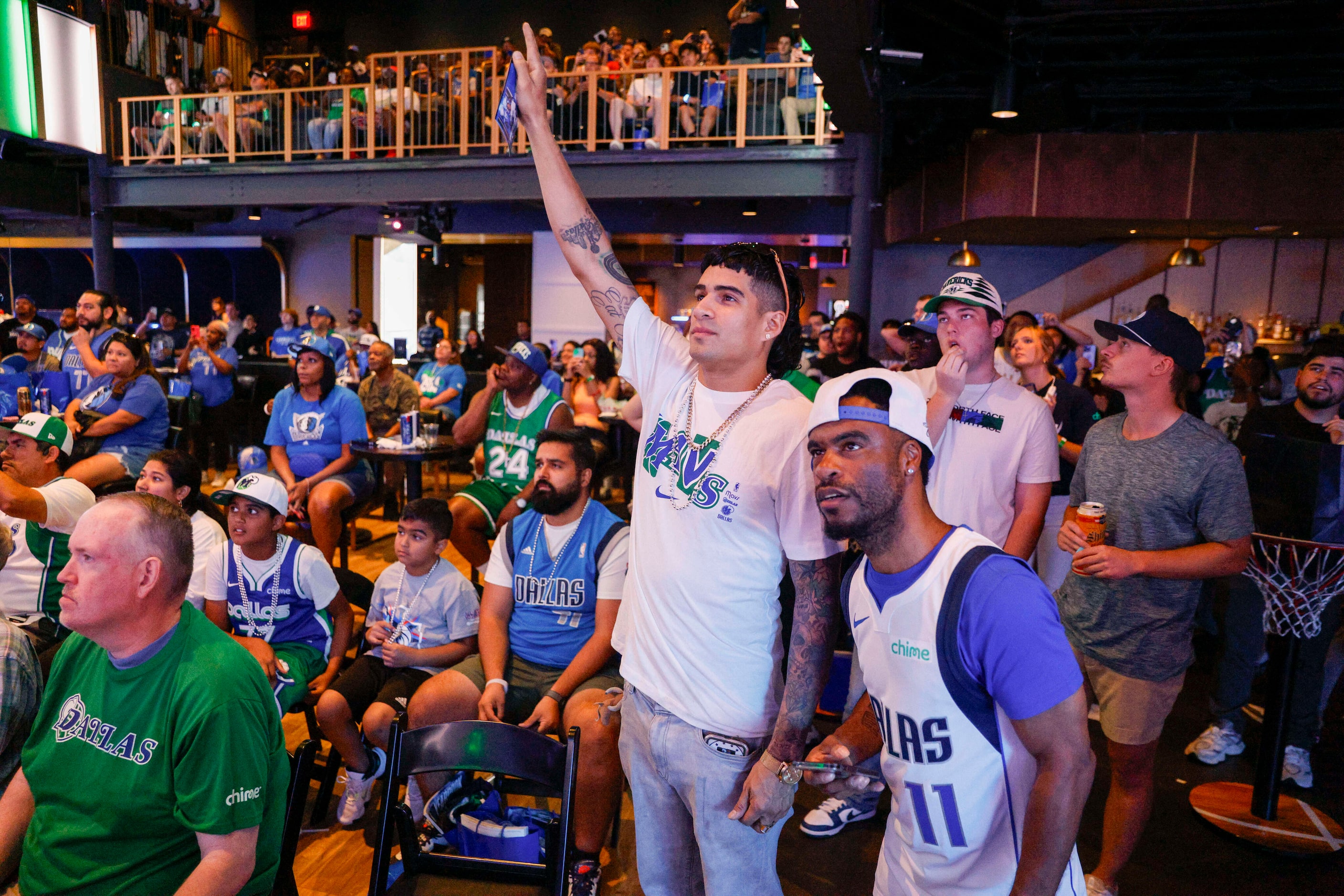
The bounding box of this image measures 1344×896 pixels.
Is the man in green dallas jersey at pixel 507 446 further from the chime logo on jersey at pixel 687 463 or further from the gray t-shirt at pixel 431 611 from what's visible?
the chime logo on jersey at pixel 687 463

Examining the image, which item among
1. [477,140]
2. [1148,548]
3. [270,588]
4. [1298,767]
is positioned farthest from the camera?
[477,140]

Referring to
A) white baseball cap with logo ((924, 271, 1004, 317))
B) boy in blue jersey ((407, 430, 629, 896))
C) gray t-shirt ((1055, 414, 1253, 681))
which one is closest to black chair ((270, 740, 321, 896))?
boy in blue jersey ((407, 430, 629, 896))

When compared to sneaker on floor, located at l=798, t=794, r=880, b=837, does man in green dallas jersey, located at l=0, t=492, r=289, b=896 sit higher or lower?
higher

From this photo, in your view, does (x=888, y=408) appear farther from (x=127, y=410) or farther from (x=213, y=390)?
(x=213, y=390)

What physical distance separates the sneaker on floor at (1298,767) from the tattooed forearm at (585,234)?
3385 millimetres

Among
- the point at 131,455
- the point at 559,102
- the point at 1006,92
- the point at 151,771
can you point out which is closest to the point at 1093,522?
the point at 151,771

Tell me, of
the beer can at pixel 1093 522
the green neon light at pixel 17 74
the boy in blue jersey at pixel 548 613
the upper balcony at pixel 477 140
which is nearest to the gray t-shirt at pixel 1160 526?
the beer can at pixel 1093 522

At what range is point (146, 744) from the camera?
156 centimetres

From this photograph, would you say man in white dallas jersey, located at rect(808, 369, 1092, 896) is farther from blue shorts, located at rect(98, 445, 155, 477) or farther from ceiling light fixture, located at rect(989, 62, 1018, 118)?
ceiling light fixture, located at rect(989, 62, 1018, 118)

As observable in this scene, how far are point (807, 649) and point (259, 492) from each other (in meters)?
2.38

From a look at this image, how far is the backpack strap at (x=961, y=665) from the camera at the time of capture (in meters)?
1.21

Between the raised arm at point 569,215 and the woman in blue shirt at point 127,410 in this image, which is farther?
the woman in blue shirt at point 127,410

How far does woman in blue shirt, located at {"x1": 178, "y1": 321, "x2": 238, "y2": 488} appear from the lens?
28.6ft

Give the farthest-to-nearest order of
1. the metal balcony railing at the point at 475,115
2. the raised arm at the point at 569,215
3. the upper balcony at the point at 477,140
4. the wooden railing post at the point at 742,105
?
the metal balcony railing at the point at 475,115 → the upper balcony at the point at 477,140 → the wooden railing post at the point at 742,105 → the raised arm at the point at 569,215
